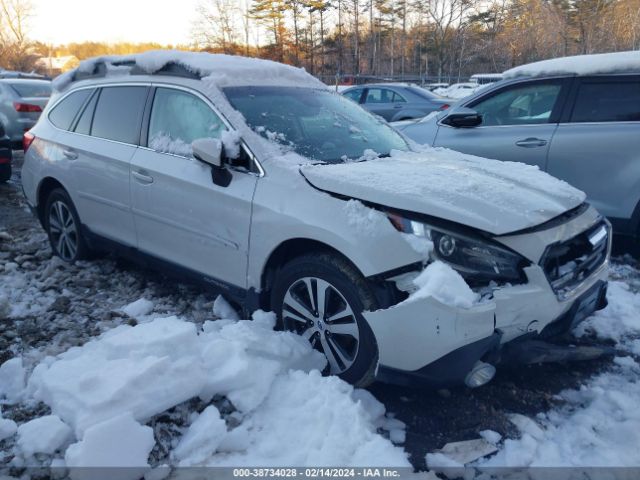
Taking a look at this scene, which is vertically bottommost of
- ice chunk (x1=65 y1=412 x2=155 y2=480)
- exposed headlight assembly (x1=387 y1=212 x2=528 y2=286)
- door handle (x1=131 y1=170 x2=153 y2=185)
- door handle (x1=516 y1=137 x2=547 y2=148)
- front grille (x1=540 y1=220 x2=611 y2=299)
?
ice chunk (x1=65 y1=412 x2=155 y2=480)

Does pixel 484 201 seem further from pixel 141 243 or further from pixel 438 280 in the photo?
pixel 141 243

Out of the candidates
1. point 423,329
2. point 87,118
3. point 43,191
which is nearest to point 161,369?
point 423,329

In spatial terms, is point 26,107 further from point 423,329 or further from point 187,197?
point 423,329

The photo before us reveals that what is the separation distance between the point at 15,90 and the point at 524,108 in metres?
10.2

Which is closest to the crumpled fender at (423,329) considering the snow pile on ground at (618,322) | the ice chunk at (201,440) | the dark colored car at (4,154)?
the ice chunk at (201,440)

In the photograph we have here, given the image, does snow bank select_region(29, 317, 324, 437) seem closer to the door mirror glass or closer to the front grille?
the door mirror glass

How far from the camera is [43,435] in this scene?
2270 millimetres

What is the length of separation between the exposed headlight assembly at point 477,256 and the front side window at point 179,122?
61.3 inches

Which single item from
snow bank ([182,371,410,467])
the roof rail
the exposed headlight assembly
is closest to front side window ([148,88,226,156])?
the roof rail

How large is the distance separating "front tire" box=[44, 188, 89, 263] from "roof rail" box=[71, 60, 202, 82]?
3.39ft

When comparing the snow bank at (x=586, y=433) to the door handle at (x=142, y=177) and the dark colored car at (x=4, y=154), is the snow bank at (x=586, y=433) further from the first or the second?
the dark colored car at (x=4, y=154)

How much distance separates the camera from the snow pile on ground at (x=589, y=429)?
2.32m

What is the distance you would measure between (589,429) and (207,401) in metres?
1.82

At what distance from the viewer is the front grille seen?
2584 millimetres
